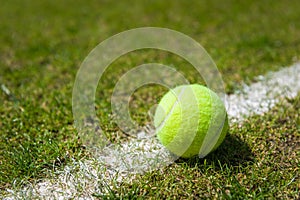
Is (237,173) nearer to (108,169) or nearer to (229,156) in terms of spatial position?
(229,156)

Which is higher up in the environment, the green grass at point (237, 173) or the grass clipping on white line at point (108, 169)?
the green grass at point (237, 173)

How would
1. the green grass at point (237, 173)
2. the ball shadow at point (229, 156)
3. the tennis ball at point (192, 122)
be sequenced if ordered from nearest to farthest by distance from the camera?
1. the green grass at point (237, 173)
2. the tennis ball at point (192, 122)
3. the ball shadow at point (229, 156)

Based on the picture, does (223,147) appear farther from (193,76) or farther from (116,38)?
(116,38)

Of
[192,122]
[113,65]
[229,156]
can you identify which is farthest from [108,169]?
[113,65]

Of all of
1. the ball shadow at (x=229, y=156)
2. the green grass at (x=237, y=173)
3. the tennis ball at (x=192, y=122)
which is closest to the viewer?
the green grass at (x=237, y=173)

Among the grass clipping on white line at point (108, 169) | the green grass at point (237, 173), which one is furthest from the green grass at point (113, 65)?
the grass clipping on white line at point (108, 169)

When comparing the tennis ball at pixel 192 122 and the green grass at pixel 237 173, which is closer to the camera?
the green grass at pixel 237 173

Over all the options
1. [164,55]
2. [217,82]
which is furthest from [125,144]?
[164,55]

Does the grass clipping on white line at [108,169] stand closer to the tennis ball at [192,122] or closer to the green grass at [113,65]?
the green grass at [113,65]
